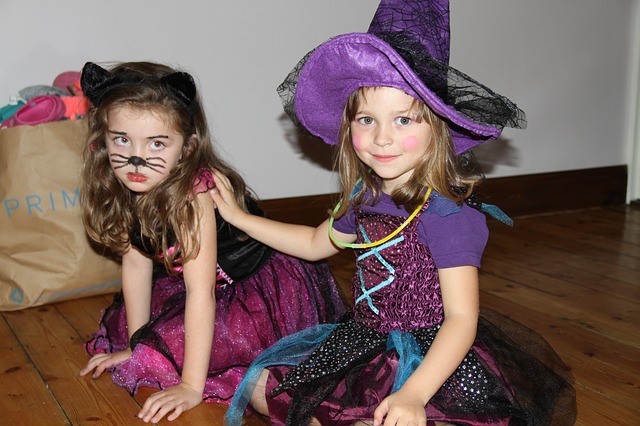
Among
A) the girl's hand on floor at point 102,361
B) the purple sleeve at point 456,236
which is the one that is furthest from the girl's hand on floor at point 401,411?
the girl's hand on floor at point 102,361

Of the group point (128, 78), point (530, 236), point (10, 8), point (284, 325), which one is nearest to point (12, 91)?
point (10, 8)

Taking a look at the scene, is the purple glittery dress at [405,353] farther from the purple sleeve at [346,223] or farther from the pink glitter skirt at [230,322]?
the pink glitter skirt at [230,322]

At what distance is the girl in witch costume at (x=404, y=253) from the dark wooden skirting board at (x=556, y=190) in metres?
1.22

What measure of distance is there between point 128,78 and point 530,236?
173 cm

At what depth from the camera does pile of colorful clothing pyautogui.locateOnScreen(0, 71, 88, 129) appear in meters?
1.91

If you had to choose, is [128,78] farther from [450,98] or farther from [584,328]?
[584,328]

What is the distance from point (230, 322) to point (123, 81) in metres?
0.53

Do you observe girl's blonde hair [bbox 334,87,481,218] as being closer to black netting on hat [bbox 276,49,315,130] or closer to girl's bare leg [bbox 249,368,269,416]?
black netting on hat [bbox 276,49,315,130]

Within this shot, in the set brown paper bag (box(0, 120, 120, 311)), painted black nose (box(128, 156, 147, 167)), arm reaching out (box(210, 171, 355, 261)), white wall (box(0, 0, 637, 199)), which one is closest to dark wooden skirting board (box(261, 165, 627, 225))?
white wall (box(0, 0, 637, 199))

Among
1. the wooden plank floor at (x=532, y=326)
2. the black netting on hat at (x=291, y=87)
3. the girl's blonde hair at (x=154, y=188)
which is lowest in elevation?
the wooden plank floor at (x=532, y=326)

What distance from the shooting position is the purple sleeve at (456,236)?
48.1 inches

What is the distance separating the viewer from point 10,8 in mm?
1997

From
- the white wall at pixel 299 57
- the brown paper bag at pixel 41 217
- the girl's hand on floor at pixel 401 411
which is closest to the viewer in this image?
the girl's hand on floor at pixel 401 411

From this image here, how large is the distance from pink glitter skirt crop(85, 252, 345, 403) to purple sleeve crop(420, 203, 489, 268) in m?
0.46
